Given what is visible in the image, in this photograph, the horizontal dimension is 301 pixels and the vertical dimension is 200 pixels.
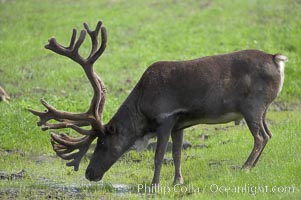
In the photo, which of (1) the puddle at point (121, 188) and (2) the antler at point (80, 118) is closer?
(1) the puddle at point (121, 188)

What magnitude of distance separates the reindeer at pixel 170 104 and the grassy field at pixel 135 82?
490mm

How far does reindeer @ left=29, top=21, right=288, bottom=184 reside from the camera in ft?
36.2

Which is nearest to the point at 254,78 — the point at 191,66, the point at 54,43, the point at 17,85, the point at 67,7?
the point at 191,66

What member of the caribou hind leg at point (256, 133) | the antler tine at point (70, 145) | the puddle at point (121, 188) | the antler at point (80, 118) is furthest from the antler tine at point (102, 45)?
the caribou hind leg at point (256, 133)

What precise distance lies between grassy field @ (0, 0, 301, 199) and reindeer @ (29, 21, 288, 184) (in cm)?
49

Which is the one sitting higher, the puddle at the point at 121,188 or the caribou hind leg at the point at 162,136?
the caribou hind leg at the point at 162,136

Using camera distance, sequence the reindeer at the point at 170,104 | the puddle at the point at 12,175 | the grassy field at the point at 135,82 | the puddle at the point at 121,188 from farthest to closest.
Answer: the puddle at the point at 12,175, the reindeer at the point at 170,104, the puddle at the point at 121,188, the grassy field at the point at 135,82

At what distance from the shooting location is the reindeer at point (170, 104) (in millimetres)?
11031

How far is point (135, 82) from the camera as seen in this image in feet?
61.3

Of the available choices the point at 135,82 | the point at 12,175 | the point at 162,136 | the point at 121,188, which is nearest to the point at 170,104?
the point at 162,136

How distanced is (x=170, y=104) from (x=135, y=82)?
25.3 feet

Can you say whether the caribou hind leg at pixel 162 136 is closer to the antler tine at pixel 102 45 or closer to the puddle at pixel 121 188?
the puddle at pixel 121 188

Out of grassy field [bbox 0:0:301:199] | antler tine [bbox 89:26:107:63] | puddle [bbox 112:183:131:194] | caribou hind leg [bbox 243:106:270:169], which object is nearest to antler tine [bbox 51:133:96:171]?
grassy field [bbox 0:0:301:199]

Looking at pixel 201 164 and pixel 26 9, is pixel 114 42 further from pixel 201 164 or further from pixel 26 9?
pixel 201 164
